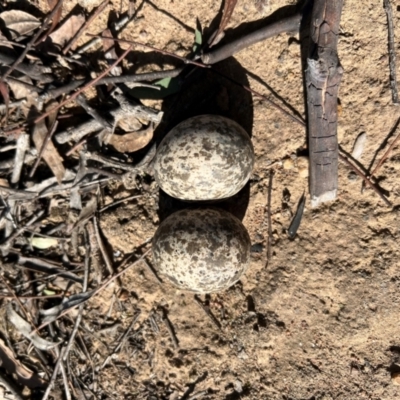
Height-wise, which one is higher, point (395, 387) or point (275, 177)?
point (275, 177)

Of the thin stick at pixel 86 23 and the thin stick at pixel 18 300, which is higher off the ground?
the thin stick at pixel 86 23

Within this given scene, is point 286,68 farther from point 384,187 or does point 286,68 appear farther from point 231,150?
point 384,187

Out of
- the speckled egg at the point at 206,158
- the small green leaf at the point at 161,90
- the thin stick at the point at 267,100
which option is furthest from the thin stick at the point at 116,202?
the thin stick at the point at 267,100

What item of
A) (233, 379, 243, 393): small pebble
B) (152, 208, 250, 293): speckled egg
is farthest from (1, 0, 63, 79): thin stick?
(233, 379, 243, 393): small pebble

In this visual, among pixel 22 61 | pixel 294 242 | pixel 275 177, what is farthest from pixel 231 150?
pixel 22 61

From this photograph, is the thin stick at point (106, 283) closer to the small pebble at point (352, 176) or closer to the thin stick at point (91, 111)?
the thin stick at point (91, 111)

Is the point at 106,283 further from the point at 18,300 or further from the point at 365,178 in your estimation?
the point at 365,178

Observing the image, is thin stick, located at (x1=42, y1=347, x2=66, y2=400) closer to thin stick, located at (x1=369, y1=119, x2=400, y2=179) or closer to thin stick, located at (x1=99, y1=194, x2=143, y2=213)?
thin stick, located at (x1=99, y1=194, x2=143, y2=213)
